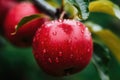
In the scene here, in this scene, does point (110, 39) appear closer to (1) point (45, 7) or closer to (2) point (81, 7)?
(1) point (45, 7)

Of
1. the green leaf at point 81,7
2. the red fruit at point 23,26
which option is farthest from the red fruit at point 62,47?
the red fruit at point 23,26

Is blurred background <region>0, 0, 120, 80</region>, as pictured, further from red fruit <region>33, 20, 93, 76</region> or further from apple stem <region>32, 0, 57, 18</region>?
red fruit <region>33, 20, 93, 76</region>

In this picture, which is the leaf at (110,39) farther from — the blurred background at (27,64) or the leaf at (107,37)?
the blurred background at (27,64)

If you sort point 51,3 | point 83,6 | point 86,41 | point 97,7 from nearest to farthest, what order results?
point 83,6 → point 86,41 → point 97,7 → point 51,3

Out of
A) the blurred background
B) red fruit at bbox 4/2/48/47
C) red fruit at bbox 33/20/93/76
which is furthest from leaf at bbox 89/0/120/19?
the blurred background

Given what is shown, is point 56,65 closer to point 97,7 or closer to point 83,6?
point 83,6

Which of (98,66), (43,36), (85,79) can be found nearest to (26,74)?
(85,79)

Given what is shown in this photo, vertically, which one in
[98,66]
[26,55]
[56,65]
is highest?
[56,65]
